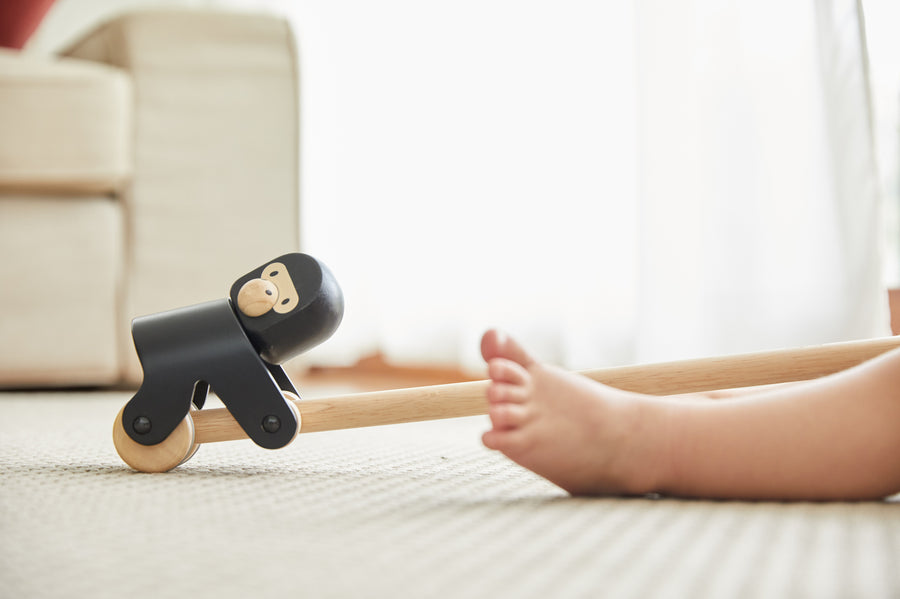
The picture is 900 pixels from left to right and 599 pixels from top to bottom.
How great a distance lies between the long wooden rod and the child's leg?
39mm

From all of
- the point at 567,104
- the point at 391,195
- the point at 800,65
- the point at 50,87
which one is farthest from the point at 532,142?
the point at 50,87

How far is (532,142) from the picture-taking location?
1397 mm

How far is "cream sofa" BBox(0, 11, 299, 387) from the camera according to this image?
127 centimetres

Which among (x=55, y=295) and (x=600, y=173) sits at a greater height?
(x=600, y=173)

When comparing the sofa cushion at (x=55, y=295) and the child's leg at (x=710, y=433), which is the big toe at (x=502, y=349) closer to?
the child's leg at (x=710, y=433)

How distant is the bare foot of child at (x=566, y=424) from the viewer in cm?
39

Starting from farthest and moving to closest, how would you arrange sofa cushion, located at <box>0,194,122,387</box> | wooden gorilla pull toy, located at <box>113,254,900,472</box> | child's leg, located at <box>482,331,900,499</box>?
1. sofa cushion, located at <box>0,194,122,387</box>
2. wooden gorilla pull toy, located at <box>113,254,900,472</box>
3. child's leg, located at <box>482,331,900,499</box>

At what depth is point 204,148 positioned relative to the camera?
1.40 meters

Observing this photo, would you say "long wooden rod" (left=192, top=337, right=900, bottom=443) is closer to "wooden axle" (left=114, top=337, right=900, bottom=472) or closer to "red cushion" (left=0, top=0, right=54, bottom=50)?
"wooden axle" (left=114, top=337, right=900, bottom=472)

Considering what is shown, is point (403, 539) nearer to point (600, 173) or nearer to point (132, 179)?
point (600, 173)

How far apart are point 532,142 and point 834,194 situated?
54 centimetres

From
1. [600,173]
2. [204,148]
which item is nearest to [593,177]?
[600,173]

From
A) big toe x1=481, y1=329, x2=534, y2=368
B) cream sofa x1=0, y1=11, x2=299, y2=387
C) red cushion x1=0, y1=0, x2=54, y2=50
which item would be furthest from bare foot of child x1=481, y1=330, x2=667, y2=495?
red cushion x1=0, y1=0, x2=54, y2=50

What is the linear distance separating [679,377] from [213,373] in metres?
0.28
